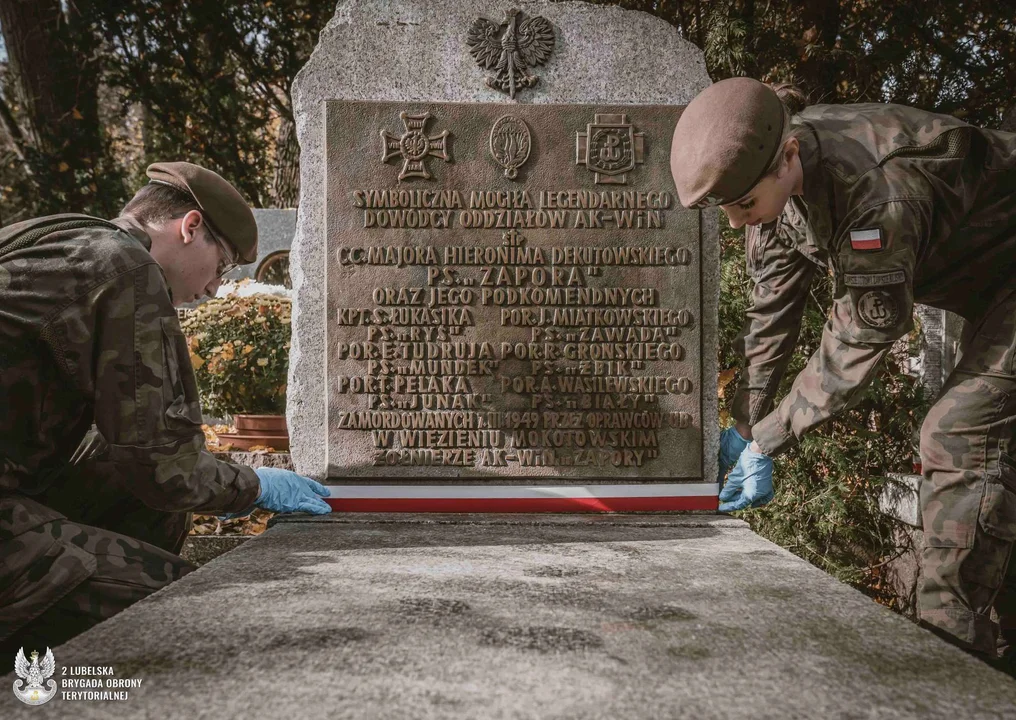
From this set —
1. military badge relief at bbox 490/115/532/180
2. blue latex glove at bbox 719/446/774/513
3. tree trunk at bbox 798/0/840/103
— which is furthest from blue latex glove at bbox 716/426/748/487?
tree trunk at bbox 798/0/840/103

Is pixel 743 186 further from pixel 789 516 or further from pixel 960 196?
pixel 789 516

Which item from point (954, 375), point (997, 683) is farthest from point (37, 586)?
point (954, 375)

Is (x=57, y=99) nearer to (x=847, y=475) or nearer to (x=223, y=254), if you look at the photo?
(x=223, y=254)

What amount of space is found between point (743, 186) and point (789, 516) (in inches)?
90.5

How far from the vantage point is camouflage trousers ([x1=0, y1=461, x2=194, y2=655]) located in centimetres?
218

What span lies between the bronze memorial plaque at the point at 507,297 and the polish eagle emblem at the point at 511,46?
112 millimetres

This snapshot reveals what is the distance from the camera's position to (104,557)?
91.4 inches

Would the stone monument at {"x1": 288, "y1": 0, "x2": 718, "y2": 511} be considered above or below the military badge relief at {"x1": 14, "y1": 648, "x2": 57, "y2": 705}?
above

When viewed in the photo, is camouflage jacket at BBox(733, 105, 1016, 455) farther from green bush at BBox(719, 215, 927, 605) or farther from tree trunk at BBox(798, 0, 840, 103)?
tree trunk at BBox(798, 0, 840, 103)

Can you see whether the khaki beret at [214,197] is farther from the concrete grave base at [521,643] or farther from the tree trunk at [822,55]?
the tree trunk at [822,55]

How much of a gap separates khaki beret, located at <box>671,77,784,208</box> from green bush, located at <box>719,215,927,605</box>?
5.95 feet

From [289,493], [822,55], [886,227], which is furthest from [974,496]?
[822,55]

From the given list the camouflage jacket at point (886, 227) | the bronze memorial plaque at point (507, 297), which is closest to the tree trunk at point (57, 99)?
A: the bronze memorial plaque at point (507, 297)

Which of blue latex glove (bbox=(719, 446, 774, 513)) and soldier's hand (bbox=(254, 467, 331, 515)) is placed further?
blue latex glove (bbox=(719, 446, 774, 513))
